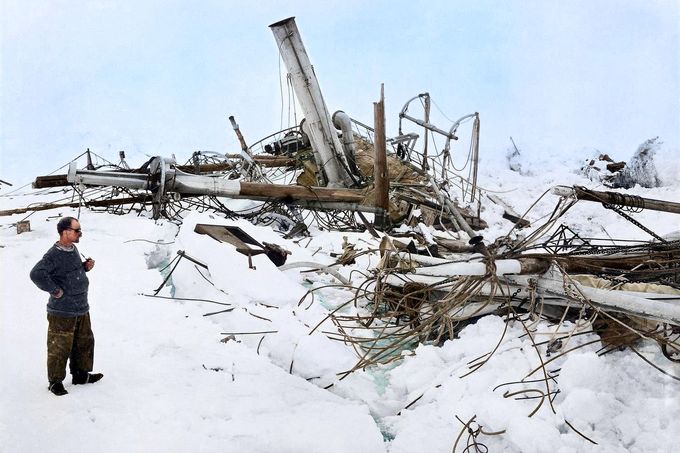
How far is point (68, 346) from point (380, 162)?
5047mm

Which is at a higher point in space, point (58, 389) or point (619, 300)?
point (619, 300)

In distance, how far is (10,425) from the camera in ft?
8.70

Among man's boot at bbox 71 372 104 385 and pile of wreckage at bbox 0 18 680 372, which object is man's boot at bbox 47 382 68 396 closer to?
man's boot at bbox 71 372 104 385

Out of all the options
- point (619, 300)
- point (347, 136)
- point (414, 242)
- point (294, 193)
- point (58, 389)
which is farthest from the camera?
point (347, 136)

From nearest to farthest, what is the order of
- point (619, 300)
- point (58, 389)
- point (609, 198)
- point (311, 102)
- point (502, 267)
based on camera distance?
point (58, 389), point (619, 300), point (502, 267), point (609, 198), point (311, 102)

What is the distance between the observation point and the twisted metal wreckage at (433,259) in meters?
3.29

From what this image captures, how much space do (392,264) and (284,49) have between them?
634cm

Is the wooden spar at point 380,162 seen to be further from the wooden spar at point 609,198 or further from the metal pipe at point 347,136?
the wooden spar at point 609,198

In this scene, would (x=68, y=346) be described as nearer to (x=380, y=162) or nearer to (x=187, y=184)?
(x=187, y=184)

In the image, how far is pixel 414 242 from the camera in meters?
6.00

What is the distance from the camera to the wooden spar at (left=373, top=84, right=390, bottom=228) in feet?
22.3

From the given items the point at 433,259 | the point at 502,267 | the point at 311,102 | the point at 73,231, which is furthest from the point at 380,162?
the point at 73,231

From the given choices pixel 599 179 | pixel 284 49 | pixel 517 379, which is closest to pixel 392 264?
pixel 517 379

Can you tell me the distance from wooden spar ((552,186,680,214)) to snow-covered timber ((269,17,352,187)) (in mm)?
6433
